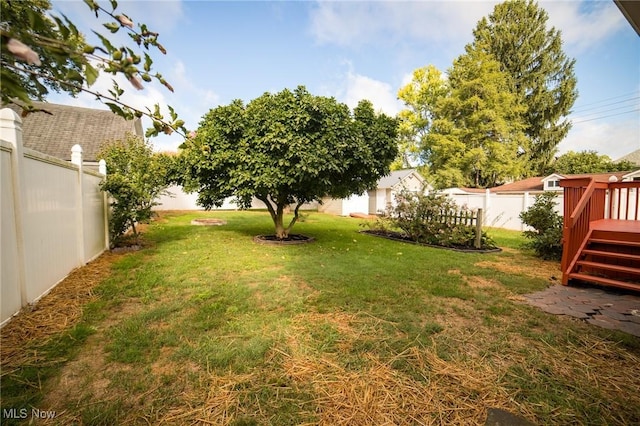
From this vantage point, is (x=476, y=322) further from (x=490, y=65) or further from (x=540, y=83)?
(x=540, y=83)

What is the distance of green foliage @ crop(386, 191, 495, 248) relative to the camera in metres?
8.29

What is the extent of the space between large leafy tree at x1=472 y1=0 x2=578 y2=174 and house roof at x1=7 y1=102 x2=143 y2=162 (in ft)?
91.5

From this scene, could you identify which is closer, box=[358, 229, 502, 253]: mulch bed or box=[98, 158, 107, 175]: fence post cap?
box=[98, 158, 107, 175]: fence post cap

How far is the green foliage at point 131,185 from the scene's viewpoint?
623 centimetres

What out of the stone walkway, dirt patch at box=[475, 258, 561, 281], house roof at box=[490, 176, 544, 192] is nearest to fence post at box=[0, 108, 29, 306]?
the stone walkway

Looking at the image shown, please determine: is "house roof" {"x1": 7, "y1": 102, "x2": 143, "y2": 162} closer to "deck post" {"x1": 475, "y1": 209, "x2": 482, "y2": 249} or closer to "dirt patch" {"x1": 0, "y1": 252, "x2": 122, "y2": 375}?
"dirt patch" {"x1": 0, "y1": 252, "x2": 122, "y2": 375}

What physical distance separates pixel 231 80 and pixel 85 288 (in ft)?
20.1

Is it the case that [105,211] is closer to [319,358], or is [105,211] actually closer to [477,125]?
[319,358]

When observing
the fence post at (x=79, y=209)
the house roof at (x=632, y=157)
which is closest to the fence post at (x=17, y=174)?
the fence post at (x=79, y=209)


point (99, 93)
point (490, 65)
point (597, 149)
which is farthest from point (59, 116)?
point (597, 149)

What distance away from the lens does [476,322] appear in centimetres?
332

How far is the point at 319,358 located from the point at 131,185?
5878 mm

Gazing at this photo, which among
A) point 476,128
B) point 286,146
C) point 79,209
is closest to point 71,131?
point 79,209

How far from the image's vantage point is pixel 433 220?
28.7ft
